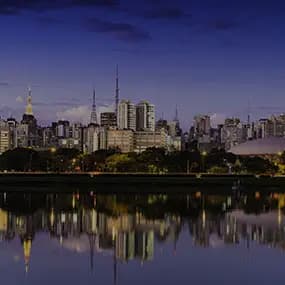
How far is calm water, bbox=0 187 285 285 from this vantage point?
739 inches

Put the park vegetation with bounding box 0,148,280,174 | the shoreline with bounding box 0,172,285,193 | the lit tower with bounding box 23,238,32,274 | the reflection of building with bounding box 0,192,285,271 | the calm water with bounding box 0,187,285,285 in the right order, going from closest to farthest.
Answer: the calm water with bounding box 0,187,285,285 < the lit tower with bounding box 23,238,32,274 < the reflection of building with bounding box 0,192,285,271 < the shoreline with bounding box 0,172,285,193 < the park vegetation with bounding box 0,148,280,174

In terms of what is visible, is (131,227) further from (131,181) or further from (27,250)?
(131,181)

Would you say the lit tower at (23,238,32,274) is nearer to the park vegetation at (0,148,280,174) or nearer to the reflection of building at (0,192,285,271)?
the reflection of building at (0,192,285,271)

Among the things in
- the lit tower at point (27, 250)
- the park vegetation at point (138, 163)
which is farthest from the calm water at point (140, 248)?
the park vegetation at point (138, 163)

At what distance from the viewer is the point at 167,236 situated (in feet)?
91.9

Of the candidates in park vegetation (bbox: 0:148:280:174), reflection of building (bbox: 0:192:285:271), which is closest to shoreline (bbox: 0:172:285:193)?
park vegetation (bbox: 0:148:280:174)

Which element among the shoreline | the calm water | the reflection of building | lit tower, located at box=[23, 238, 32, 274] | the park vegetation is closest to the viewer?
the calm water

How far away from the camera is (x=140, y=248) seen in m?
23.8

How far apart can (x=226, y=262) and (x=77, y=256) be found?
4466 millimetres

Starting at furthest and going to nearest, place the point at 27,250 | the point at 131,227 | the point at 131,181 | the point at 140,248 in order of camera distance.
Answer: the point at 131,181, the point at 131,227, the point at 140,248, the point at 27,250

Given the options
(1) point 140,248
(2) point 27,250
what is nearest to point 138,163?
(1) point 140,248

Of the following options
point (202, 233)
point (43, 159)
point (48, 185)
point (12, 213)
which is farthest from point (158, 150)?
point (202, 233)

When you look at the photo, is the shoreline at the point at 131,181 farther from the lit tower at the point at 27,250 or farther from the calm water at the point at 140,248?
the lit tower at the point at 27,250

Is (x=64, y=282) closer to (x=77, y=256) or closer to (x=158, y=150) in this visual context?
(x=77, y=256)
